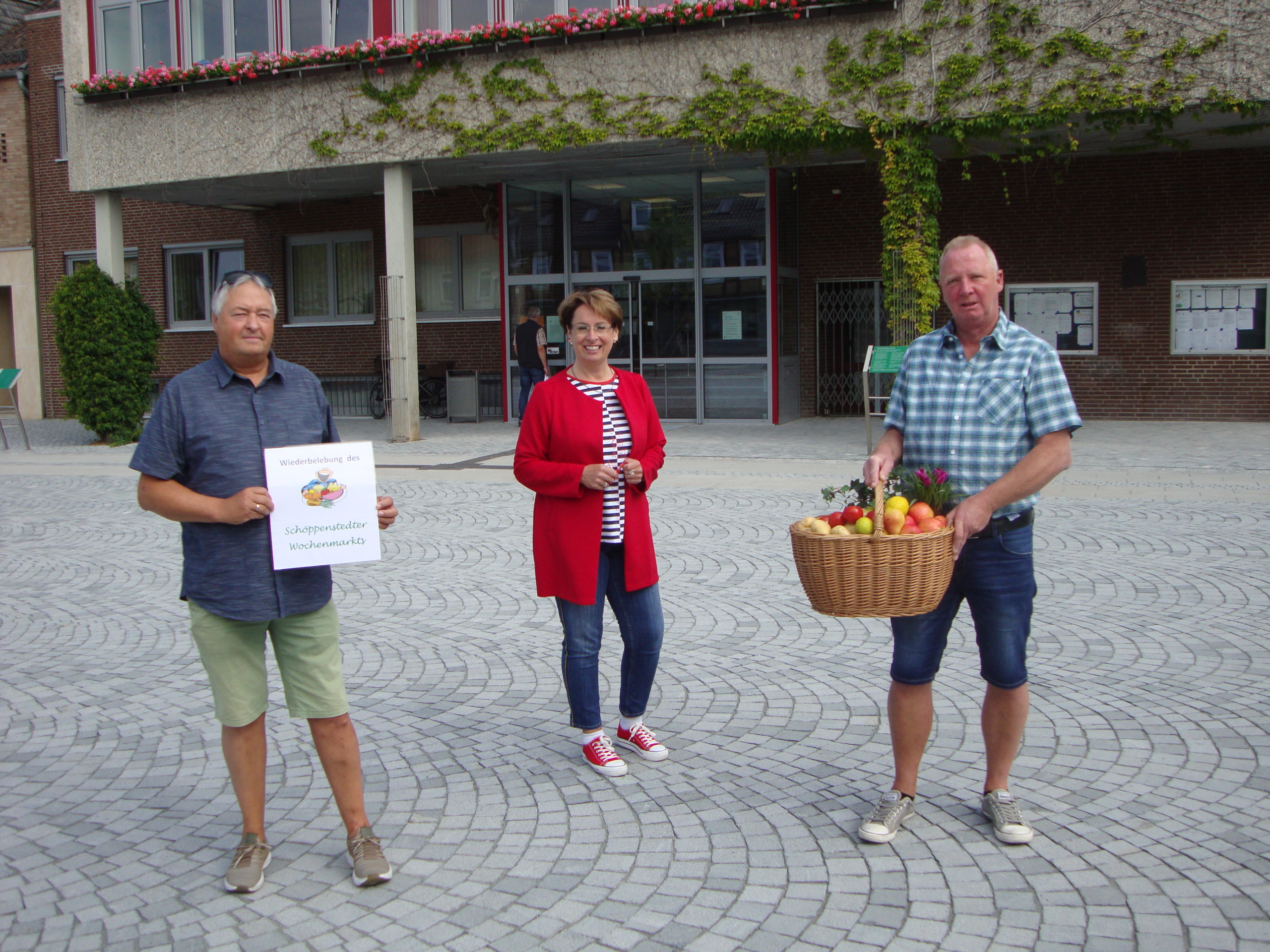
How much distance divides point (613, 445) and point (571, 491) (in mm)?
275

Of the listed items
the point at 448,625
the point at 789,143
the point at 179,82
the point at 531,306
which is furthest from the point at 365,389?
the point at 448,625

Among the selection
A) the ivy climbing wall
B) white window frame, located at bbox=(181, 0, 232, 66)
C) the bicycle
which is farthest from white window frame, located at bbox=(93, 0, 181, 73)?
the bicycle

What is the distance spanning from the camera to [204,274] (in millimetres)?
Result: 24703

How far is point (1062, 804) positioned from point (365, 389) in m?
20.8

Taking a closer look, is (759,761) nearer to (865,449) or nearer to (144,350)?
(865,449)

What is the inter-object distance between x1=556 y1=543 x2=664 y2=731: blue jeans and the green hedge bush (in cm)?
1545

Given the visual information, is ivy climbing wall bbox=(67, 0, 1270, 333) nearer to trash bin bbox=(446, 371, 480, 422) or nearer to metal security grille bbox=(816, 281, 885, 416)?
metal security grille bbox=(816, 281, 885, 416)

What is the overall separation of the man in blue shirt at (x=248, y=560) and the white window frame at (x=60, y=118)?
81.7 ft

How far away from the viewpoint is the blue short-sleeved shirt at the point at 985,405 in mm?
3420

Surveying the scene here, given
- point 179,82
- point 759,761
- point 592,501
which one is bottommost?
point 759,761

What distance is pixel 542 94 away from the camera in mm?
16078

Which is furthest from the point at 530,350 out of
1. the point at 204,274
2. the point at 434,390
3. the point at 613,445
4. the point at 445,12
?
the point at 613,445

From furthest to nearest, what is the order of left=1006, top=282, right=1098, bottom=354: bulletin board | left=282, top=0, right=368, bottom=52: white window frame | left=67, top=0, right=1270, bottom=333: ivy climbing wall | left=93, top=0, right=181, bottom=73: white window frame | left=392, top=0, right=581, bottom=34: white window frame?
1. left=1006, top=282, right=1098, bottom=354: bulletin board
2. left=93, top=0, right=181, bottom=73: white window frame
3. left=282, top=0, right=368, bottom=52: white window frame
4. left=392, top=0, right=581, bottom=34: white window frame
5. left=67, top=0, right=1270, bottom=333: ivy climbing wall

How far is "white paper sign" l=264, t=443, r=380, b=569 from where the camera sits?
10.6 ft
